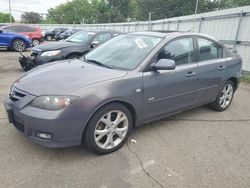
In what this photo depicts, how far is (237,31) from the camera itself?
8.70 m

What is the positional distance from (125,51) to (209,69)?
1.61 m

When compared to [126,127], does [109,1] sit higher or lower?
higher

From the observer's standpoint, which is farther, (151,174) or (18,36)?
(18,36)

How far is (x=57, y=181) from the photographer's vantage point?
2629mm

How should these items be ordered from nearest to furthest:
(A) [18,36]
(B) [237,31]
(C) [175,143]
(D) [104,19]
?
(C) [175,143] → (B) [237,31] → (A) [18,36] → (D) [104,19]

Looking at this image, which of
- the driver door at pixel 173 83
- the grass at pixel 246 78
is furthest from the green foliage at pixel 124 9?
the driver door at pixel 173 83

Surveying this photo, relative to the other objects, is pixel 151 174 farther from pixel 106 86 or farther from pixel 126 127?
pixel 106 86

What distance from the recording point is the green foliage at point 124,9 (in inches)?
2013

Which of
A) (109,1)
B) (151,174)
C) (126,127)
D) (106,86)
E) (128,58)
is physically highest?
(109,1)

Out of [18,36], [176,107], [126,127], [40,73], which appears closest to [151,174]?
[126,127]

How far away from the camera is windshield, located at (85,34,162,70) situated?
Result: 3.55 meters

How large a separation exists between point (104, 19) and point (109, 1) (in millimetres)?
7246

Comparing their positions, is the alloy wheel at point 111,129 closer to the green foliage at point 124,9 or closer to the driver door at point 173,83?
the driver door at point 173,83

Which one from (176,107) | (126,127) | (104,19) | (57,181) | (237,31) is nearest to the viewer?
(57,181)
